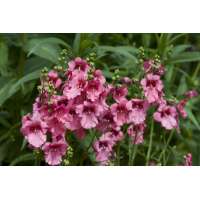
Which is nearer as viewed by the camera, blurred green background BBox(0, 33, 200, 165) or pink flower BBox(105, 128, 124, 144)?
pink flower BBox(105, 128, 124, 144)

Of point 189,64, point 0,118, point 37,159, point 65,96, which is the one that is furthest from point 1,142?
point 189,64

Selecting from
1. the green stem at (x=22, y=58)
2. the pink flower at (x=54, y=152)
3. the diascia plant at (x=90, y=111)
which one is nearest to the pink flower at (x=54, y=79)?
the diascia plant at (x=90, y=111)

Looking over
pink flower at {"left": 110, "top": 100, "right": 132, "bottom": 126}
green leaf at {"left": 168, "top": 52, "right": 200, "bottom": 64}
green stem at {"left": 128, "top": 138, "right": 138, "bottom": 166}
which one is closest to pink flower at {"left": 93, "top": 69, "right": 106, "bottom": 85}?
pink flower at {"left": 110, "top": 100, "right": 132, "bottom": 126}

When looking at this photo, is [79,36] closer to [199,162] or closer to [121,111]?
[121,111]

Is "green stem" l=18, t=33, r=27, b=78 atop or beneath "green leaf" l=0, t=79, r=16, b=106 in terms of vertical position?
atop

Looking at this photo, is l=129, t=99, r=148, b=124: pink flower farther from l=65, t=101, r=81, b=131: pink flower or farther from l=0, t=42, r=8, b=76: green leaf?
l=0, t=42, r=8, b=76: green leaf

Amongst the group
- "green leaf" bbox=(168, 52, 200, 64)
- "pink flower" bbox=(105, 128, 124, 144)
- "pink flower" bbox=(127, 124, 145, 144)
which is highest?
"green leaf" bbox=(168, 52, 200, 64)

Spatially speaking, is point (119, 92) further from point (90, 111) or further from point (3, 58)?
point (3, 58)
